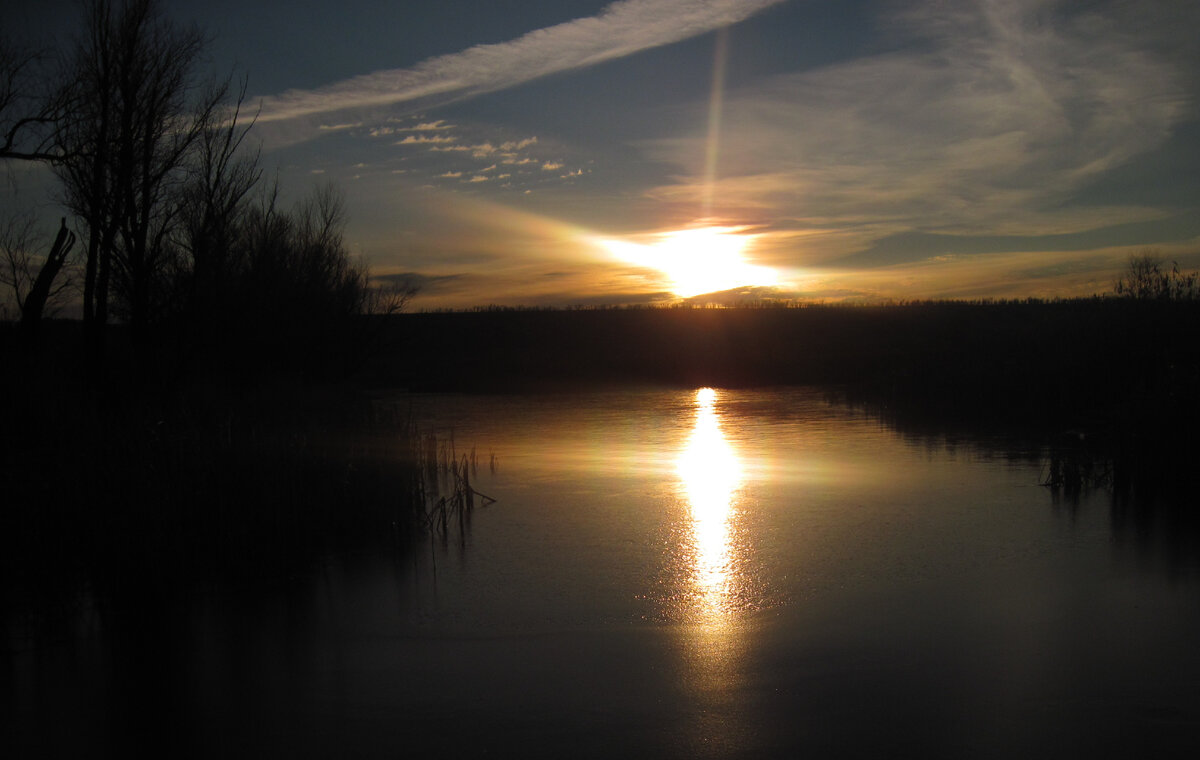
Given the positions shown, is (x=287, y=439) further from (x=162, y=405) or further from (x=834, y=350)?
(x=834, y=350)

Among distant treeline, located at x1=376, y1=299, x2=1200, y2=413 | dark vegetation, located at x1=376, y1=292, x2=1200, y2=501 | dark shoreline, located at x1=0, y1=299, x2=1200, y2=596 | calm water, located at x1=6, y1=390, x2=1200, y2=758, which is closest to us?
calm water, located at x1=6, y1=390, x2=1200, y2=758

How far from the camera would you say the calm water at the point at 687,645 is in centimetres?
415

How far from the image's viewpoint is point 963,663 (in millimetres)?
4902

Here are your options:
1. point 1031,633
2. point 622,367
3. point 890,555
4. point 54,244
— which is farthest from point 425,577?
point 622,367

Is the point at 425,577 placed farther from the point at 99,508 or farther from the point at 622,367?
the point at 622,367

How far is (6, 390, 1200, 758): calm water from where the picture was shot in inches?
163

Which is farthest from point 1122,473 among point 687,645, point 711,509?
point 687,645

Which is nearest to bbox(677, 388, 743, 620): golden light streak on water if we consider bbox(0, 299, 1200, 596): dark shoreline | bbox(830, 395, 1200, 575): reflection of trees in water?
bbox(0, 299, 1200, 596): dark shoreline

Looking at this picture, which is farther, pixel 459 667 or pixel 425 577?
pixel 425 577

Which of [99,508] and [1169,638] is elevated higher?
[99,508]

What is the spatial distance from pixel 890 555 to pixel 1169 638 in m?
2.21

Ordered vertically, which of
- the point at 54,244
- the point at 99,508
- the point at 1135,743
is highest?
the point at 54,244

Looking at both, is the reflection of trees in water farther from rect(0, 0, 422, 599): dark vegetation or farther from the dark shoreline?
rect(0, 0, 422, 599): dark vegetation

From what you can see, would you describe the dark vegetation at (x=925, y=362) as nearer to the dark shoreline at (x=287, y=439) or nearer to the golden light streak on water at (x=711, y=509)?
the dark shoreline at (x=287, y=439)
